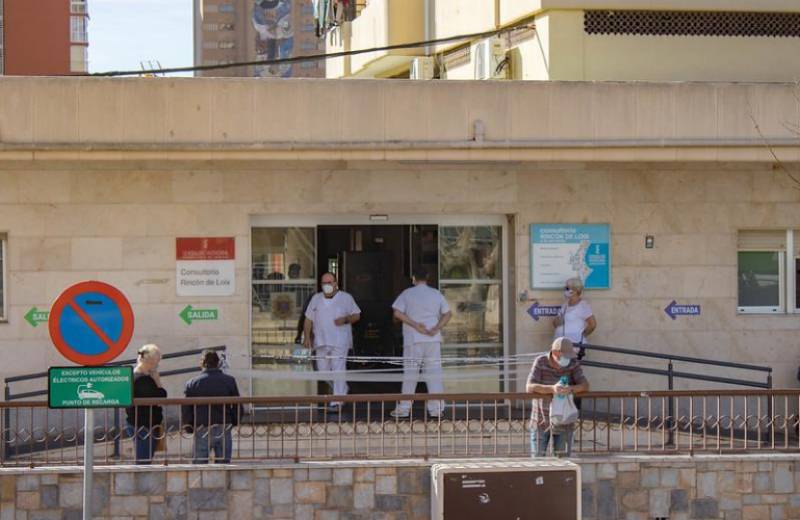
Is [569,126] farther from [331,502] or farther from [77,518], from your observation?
[77,518]

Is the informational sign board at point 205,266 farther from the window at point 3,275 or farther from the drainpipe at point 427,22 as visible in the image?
the drainpipe at point 427,22

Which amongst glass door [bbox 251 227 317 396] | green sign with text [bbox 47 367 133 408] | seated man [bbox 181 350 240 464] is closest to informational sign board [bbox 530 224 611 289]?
glass door [bbox 251 227 317 396]

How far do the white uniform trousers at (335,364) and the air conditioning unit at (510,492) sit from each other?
14.8 ft

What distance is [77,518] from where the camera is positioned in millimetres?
10461

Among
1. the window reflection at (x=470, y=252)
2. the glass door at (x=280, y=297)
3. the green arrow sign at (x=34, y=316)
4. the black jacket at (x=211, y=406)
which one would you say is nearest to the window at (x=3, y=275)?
the green arrow sign at (x=34, y=316)

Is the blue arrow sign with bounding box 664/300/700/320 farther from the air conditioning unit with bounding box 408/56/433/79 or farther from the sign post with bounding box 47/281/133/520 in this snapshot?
the sign post with bounding box 47/281/133/520

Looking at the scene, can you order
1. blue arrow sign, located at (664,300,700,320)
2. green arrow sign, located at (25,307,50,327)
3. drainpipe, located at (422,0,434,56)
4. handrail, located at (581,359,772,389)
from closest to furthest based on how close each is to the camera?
handrail, located at (581,359,772,389) → green arrow sign, located at (25,307,50,327) → blue arrow sign, located at (664,300,700,320) → drainpipe, located at (422,0,434,56)

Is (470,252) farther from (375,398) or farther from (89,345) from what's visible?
(89,345)

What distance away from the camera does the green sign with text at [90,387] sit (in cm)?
846

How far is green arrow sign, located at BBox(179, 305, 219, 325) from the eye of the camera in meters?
14.2

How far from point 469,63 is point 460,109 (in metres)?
5.16

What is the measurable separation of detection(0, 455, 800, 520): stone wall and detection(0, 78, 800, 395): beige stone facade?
3663mm

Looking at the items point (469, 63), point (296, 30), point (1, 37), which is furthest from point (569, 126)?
point (296, 30)

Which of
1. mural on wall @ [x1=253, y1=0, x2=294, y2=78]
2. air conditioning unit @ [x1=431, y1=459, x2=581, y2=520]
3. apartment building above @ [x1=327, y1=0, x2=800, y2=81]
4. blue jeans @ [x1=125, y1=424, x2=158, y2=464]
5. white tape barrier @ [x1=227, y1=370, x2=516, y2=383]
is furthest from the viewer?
mural on wall @ [x1=253, y1=0, x2=294, y2=78]
